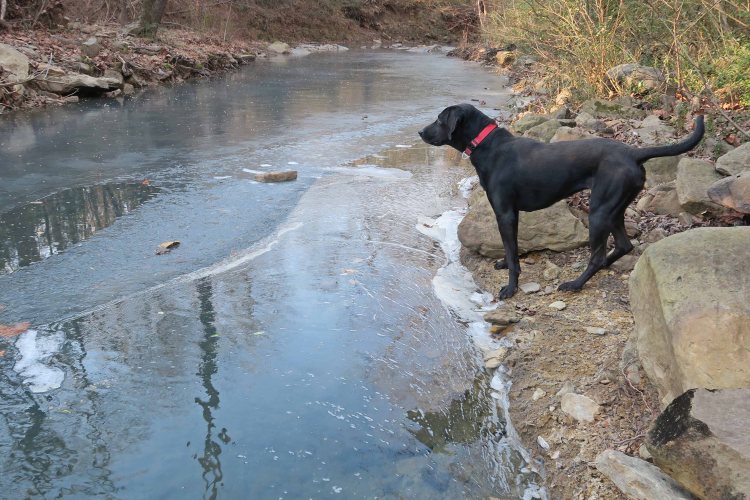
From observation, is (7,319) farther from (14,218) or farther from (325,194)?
(325,194)

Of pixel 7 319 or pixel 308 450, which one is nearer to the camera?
pixel 308 450

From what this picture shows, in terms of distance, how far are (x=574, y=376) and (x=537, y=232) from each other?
185 cm

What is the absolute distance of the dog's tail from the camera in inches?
157

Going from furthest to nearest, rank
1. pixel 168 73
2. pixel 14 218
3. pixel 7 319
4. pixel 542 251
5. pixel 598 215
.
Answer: pixel 168 73, pixel 14 218, pixel 542 251, pixel 598 215, pixel 7 319

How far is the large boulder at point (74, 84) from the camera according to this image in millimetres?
13164

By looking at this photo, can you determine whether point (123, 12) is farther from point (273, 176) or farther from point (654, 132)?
point (654, 132)

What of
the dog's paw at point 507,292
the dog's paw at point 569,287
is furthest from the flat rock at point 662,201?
the dog's paw at point 507,292

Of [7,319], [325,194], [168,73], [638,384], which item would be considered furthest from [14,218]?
[168,73]

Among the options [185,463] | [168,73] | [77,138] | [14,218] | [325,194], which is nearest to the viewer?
[185,463]

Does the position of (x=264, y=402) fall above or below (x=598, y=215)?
below

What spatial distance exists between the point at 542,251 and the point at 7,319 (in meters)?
3.87

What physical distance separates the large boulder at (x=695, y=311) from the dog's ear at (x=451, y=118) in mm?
2141

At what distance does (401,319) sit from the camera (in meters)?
4.33

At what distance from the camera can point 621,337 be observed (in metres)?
3.89
